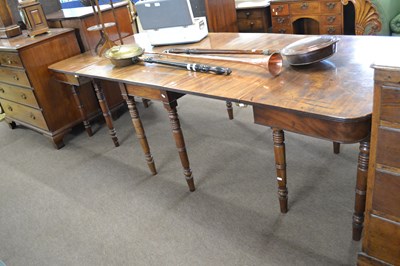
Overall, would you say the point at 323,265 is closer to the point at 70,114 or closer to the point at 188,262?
the point at 188,262

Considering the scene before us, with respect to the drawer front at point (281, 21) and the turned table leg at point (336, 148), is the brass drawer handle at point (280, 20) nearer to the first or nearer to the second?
the drawer front at point (281, 21)

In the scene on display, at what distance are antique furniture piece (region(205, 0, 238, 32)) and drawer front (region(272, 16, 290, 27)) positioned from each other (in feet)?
1.67

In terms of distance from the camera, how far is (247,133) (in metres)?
2.67

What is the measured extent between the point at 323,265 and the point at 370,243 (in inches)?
11.2

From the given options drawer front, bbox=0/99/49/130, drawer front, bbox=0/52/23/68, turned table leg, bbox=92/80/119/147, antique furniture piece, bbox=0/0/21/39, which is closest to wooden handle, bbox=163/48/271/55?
turned table leg, bbox=92/80/119/147

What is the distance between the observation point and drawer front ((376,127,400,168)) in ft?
3.55

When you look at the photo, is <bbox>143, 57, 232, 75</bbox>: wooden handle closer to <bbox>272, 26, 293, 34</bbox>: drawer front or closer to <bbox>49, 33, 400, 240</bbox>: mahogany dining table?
<bbox>49, 33, 400, 240</bbox>: mahogany dining table

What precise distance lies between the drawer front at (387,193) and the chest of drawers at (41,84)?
243 cm

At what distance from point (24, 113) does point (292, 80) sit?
8.11 feet

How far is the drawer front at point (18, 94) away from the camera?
9.12ft

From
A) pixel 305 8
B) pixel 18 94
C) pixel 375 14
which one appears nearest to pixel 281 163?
pixel 375 14

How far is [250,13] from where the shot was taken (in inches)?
164

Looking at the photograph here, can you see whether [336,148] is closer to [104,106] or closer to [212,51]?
[212,51]

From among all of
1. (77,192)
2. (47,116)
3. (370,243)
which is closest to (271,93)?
(370,243)
